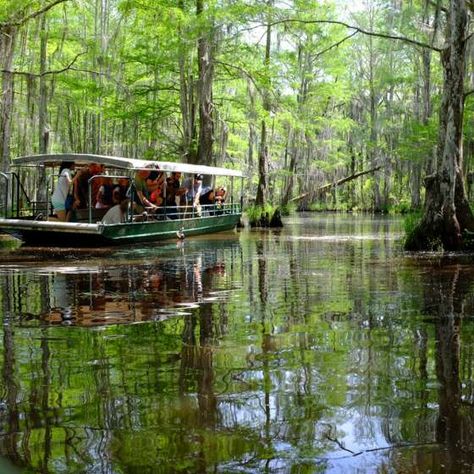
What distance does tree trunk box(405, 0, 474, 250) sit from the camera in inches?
542

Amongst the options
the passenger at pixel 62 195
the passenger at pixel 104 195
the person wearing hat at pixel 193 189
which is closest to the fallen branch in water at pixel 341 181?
the person wearing hat at pixel 193 189

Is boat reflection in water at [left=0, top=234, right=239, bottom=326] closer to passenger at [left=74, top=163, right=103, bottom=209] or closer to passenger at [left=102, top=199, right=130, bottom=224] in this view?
passenger at [left=102, top=199, right=130, bottom=224]

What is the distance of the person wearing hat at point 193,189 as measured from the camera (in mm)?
20286

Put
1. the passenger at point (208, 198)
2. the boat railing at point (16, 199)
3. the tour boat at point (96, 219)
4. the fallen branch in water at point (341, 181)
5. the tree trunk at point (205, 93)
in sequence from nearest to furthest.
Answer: the tour boat at point (96, 219), the boat railing at point (16, 199), the tree trunk at point (205, 93), the passenger at point (208, 198), the fallen branch in water at point (341, 181)

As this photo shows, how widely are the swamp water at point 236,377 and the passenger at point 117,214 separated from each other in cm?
696

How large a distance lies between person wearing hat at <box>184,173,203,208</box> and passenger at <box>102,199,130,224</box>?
381 cm

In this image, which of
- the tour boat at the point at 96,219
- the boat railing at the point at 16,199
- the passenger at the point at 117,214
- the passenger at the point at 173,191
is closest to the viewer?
the tour boat at the point at 96,219

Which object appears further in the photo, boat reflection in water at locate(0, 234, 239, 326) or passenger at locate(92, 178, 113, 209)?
passenger at locate(92, 178, 113, 209)

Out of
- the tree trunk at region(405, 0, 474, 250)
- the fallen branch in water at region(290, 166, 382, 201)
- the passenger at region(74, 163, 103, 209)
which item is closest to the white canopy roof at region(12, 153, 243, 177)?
the passenger at region(74, 163, 103, 209)

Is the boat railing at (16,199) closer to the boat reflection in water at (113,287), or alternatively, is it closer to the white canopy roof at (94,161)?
the white canopy roof at (94,161)

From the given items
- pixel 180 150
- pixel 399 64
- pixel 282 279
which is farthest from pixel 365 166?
pixel 282 279

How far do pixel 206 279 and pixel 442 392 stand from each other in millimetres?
6298

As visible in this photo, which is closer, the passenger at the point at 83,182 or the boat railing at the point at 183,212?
the passenger at the point at 83,182

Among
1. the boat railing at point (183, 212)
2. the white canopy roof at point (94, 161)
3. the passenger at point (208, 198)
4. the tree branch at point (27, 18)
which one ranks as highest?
the tree branch at point (27, 18)
